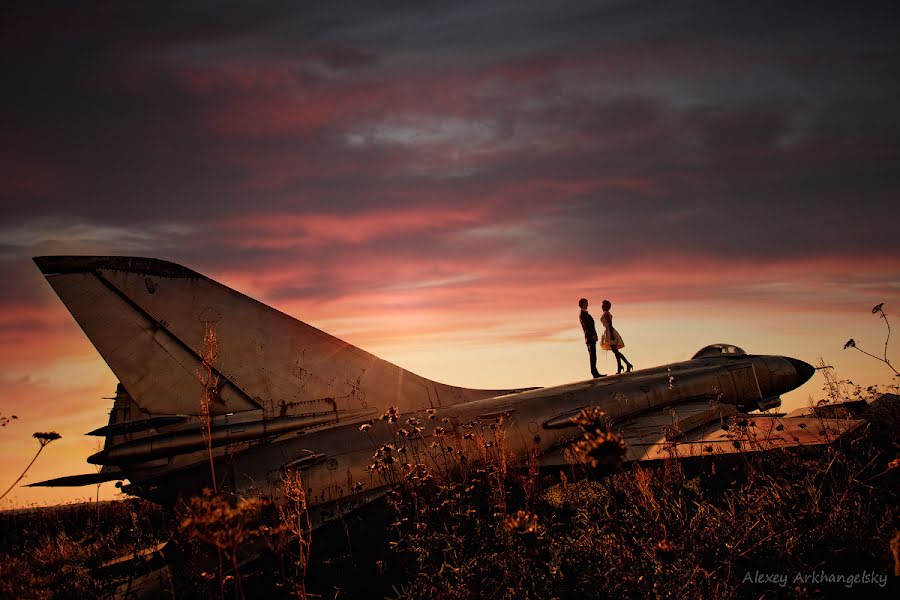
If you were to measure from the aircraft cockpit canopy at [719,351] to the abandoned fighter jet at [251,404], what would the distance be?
5922 millimetres

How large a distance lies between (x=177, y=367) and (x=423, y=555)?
6137 mm

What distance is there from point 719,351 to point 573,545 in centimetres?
1431

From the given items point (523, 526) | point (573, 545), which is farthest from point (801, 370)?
point (523, 526)

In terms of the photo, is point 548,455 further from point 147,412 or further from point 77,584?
point 77,584

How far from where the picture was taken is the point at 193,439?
802 centimetres

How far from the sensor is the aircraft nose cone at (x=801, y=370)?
17734 mm

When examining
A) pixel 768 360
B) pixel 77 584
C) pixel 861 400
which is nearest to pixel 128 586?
pixel 77 584

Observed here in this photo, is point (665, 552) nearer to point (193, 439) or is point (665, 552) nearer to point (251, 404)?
point (193, 439)

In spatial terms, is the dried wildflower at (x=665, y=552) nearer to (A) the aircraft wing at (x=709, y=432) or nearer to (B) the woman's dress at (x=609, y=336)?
(A) the aircraft wing at (x=709, y=432)

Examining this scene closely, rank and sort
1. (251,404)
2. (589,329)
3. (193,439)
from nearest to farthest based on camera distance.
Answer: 1. (193,439)
2. (251,404)
3. (589,329)

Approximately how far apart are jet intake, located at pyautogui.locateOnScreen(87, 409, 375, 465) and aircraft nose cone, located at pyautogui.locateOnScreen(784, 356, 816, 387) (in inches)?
647

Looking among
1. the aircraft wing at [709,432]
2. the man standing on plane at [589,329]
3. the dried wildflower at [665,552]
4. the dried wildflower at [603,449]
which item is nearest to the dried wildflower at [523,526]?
the dried wildflower at [603,449]

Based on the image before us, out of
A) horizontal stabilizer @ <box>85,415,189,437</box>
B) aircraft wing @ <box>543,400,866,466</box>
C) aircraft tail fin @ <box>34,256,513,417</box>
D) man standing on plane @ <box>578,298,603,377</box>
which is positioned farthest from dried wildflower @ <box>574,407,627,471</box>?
man standing on plane @ <box>578,298,603,377</box>

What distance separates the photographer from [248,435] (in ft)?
28.1
